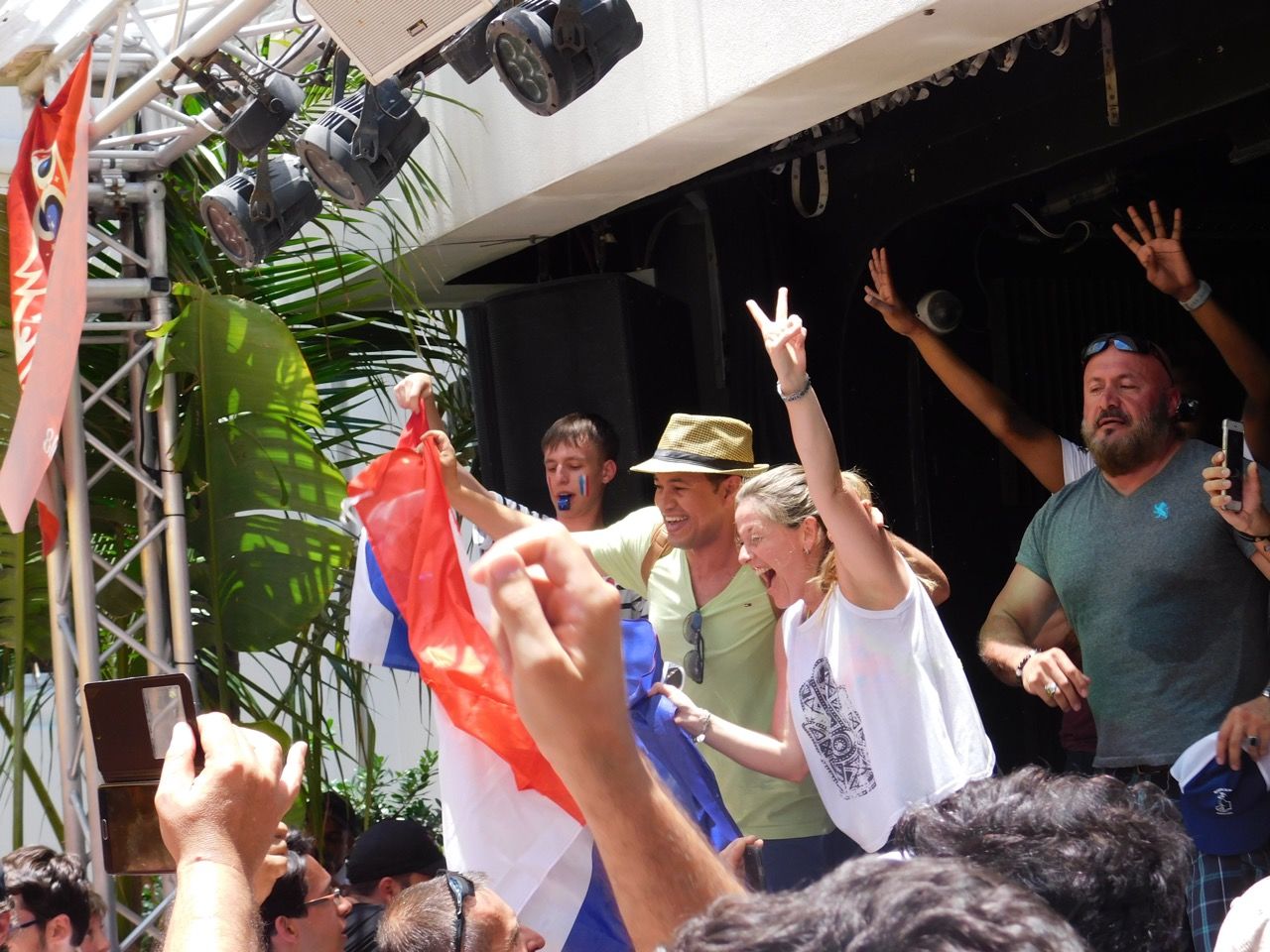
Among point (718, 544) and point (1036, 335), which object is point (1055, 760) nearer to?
point (1036, 335)

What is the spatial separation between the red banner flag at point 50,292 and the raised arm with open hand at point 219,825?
2.66 m

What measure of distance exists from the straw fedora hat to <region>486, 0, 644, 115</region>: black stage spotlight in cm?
95

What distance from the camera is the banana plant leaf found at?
→ 15.6 ft

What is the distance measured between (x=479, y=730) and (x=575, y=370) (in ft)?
7.92

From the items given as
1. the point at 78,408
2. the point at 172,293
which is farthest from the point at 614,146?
the point at 78,408

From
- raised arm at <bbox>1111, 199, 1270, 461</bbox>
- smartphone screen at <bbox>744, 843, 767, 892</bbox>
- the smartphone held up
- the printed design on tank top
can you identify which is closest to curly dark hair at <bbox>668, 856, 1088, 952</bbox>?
the smartphone held up

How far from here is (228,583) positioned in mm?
4953

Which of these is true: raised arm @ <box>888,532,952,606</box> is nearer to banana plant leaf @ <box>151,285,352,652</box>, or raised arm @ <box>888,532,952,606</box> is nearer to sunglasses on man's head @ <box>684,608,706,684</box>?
sunglasses on man's head @ <box>684,608,706,684</box>

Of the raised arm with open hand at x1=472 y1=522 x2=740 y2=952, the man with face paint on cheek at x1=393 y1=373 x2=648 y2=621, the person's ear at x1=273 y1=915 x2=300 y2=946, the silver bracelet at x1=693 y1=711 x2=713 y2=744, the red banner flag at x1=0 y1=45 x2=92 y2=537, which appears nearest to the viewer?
the raised arm with open hand at x1=472 y1=522 x2=740 y2=952

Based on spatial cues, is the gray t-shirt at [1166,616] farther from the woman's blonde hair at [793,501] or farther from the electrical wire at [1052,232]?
the electrical wire at [1052,232]

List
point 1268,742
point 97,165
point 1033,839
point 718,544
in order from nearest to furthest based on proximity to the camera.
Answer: point 1033,839 → point 1268,742 → point 718,544 → point 97,165

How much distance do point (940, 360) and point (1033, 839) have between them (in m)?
3.29

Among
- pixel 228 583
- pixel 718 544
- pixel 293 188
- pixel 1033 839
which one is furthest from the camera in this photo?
pixel 228 583

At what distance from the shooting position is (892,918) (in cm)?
85
